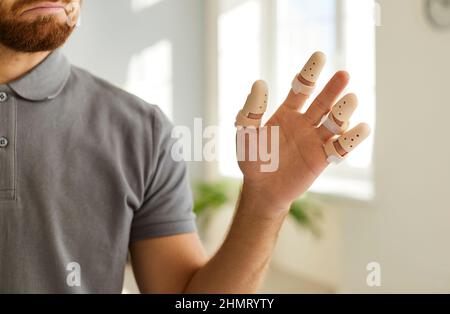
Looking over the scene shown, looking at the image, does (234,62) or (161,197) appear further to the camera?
(234,62)

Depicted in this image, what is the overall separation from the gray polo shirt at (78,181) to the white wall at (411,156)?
47 cm

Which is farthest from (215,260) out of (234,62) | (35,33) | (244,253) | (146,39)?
(146,39)

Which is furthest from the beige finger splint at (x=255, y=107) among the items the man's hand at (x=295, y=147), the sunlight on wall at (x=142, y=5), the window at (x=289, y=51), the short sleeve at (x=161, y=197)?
the sunlight on wall at (x=142, y=5)

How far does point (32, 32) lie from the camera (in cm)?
44

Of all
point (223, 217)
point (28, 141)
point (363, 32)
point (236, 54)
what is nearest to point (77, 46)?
point (236, 54)

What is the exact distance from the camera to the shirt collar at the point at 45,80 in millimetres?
476

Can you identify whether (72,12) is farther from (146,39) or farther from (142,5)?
(146,39)

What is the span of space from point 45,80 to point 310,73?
254 mm

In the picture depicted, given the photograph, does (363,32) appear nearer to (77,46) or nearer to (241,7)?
(241,7)

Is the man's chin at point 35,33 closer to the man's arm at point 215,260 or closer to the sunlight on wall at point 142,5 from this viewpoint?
the man's arm at point 215,260

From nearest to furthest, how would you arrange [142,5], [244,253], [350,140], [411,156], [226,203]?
[350,140] < [244,253] < [142,5] < [411,156] < [226,203]

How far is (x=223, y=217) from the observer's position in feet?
4.75

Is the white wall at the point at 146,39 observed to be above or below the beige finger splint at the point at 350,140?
above

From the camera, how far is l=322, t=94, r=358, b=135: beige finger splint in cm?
35
